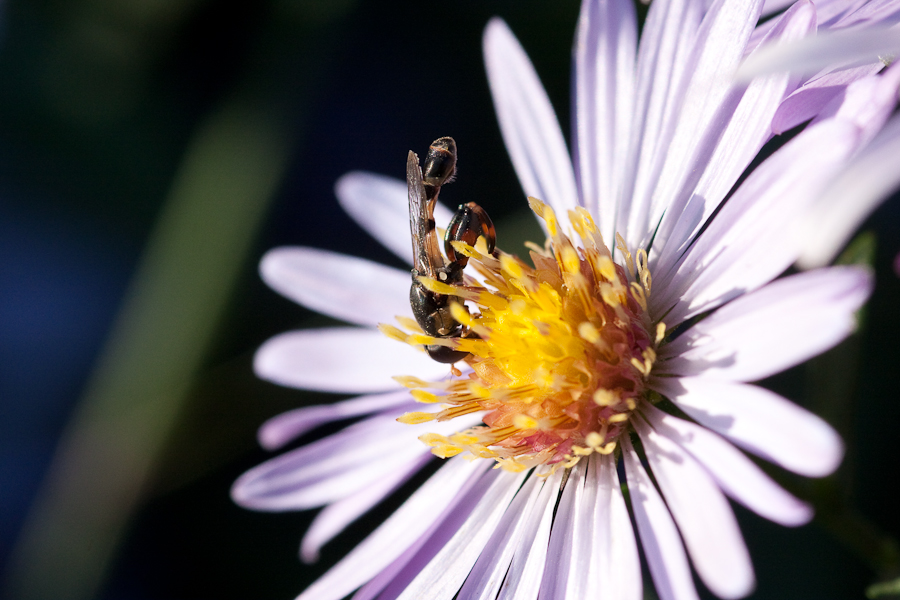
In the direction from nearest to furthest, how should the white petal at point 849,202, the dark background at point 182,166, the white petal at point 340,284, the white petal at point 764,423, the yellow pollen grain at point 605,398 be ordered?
the white petal at point 849,202 < the white petal at point 764,423 < the yellow pollen grain at point 605,398 < the white petal at point 340,284 < the dark background at point 182,166

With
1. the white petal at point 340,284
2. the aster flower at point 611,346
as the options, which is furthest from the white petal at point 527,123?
the white petal at point 340,284

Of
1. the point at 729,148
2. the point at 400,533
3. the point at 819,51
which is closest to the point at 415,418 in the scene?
the point at 400,533

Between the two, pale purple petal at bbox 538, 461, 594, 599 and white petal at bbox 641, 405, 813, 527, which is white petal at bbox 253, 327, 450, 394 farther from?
white petal at bbox 641, 405, 813, 527

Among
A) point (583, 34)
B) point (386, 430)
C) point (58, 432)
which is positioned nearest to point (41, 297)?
point (58, 432)

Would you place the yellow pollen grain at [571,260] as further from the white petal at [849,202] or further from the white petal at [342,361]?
the white petal at [849,202]

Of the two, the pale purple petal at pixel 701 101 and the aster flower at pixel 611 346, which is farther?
the pale purple petal at pixel 701 101

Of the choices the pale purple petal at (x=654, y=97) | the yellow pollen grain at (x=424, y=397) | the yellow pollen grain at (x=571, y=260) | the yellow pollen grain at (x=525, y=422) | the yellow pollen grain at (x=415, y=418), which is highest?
the pale purple petal at (x=654, y=97)

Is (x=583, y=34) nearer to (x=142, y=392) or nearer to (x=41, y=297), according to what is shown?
(x=142, y=392)

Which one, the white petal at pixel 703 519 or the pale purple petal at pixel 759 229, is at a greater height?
the pale purple petal at pixel 759 229

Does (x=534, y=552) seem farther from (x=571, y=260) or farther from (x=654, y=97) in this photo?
(x=654, y=97)
